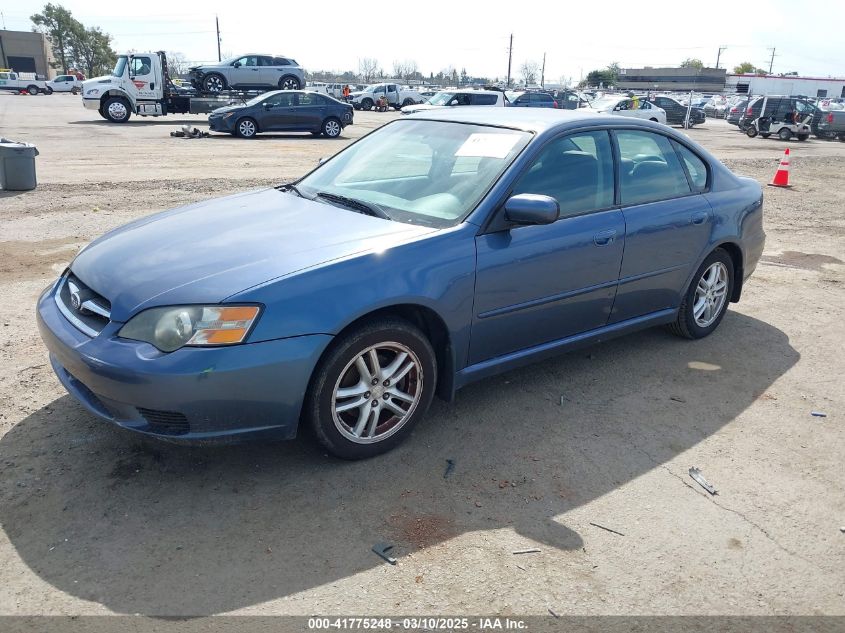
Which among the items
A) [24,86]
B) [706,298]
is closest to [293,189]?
[706,298]

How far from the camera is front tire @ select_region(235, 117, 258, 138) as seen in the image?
69.4 feet

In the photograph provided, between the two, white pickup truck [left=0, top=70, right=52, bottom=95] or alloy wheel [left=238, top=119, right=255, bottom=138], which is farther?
white pickup truck [left=0, top=70, right=52, bottom=95]

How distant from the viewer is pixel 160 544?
9.26 ft

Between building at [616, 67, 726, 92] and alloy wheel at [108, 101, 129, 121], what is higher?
building at [616, 67, 726, 92]

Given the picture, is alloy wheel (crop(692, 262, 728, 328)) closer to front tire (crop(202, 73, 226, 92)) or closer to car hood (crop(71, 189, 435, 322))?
car hood (crop(71, 189, 435, 322))

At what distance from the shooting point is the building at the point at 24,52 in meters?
95.9

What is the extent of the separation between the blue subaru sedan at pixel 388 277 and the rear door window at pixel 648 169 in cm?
1

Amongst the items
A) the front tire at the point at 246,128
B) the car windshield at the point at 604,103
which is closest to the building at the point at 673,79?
the car windshield at the point at 604,103

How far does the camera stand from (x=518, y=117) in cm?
436

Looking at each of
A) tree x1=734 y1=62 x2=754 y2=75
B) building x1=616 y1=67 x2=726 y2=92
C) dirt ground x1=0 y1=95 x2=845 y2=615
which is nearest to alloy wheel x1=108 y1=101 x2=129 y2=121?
dirt ground x1=0 y1=95 x2=845 y2=615

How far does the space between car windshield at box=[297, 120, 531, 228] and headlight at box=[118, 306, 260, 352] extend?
113cm

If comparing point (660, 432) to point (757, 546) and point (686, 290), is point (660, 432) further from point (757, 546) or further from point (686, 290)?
point (686, 290)

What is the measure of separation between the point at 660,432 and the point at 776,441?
2.12 feet

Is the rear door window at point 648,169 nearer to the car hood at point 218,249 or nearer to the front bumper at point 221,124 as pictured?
the car hood at point 218,249
